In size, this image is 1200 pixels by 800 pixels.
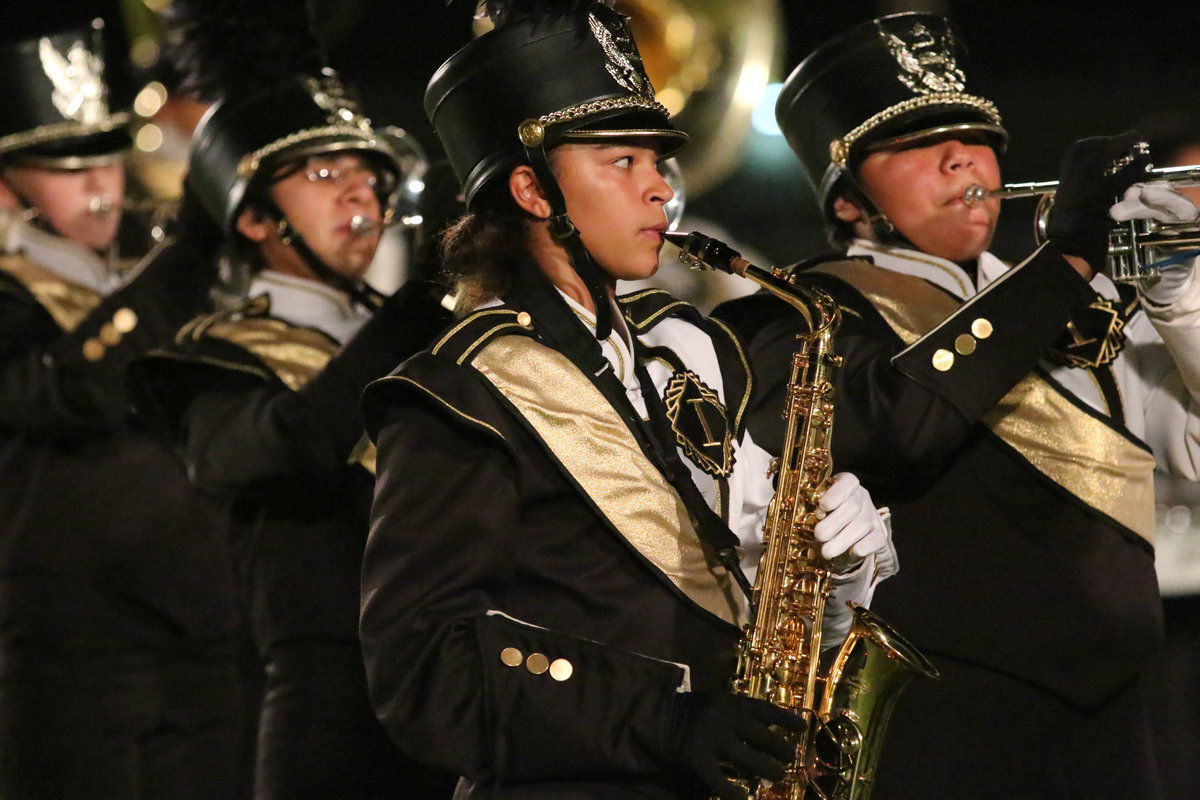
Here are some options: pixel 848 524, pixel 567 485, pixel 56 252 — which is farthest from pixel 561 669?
pixel 56 252

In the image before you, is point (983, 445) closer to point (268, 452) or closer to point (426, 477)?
point (426, 477)

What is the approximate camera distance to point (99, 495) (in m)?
4.48

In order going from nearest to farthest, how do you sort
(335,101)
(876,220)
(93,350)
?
(876,220) → (335,101) → (93,350)

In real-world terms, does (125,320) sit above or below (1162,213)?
above

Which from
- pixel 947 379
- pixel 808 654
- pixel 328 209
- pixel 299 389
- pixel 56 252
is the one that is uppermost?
pixel 56 252

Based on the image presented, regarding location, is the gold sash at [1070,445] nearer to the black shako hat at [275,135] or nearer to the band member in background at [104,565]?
the black shako hat at [275,135]

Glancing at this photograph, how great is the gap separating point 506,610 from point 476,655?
0.45 feet

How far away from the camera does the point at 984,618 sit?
9.43ft

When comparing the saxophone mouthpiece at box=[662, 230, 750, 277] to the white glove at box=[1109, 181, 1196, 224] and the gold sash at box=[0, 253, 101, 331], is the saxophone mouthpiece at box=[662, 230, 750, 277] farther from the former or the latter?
the gold sash at box=[0, 253, 101, 331]

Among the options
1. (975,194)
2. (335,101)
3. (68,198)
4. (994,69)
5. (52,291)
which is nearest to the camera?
(975,194)

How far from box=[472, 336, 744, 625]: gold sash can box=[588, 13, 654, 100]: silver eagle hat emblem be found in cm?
46

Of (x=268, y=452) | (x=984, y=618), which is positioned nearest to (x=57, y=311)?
(x=268, y=452)

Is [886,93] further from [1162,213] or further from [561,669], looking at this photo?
[561,669]

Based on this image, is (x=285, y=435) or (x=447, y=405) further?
(x=285, y=435)
